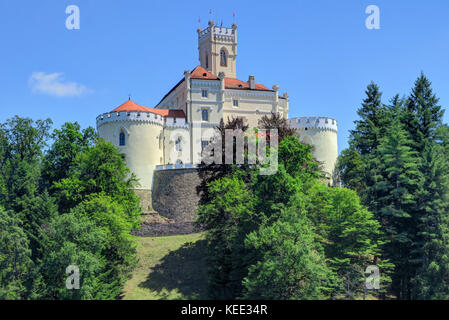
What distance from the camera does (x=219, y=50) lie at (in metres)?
74.1

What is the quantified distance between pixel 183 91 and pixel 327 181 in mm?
18970

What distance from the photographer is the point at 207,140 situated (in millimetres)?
64688

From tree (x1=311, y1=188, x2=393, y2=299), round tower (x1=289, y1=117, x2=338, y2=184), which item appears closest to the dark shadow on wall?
tree (x1=311, y1=188, x2=393, y2=299)

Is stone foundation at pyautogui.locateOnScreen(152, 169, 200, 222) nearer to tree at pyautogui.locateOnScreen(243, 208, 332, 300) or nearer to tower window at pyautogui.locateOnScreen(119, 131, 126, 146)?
tower window at pyautogui.locateOnScreen(119, 131, 126, 146)

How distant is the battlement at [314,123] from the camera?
66.8 m

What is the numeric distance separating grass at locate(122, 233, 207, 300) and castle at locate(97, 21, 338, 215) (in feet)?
31.1

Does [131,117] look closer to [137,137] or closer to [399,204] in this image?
[137,137]

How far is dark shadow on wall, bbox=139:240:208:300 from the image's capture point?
4366 cm

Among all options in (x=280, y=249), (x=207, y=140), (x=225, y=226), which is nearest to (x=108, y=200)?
(x=225, y=226)

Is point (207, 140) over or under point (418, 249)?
over

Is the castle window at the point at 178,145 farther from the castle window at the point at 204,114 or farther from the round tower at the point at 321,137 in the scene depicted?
the round tower at the point at 321,137

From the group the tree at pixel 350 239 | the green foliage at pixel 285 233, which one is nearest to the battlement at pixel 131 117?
the green foliage at pixel 285 233

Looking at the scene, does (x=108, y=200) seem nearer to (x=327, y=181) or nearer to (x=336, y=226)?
(x=336, y=226)

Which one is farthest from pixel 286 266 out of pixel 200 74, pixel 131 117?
pixel 200 74
